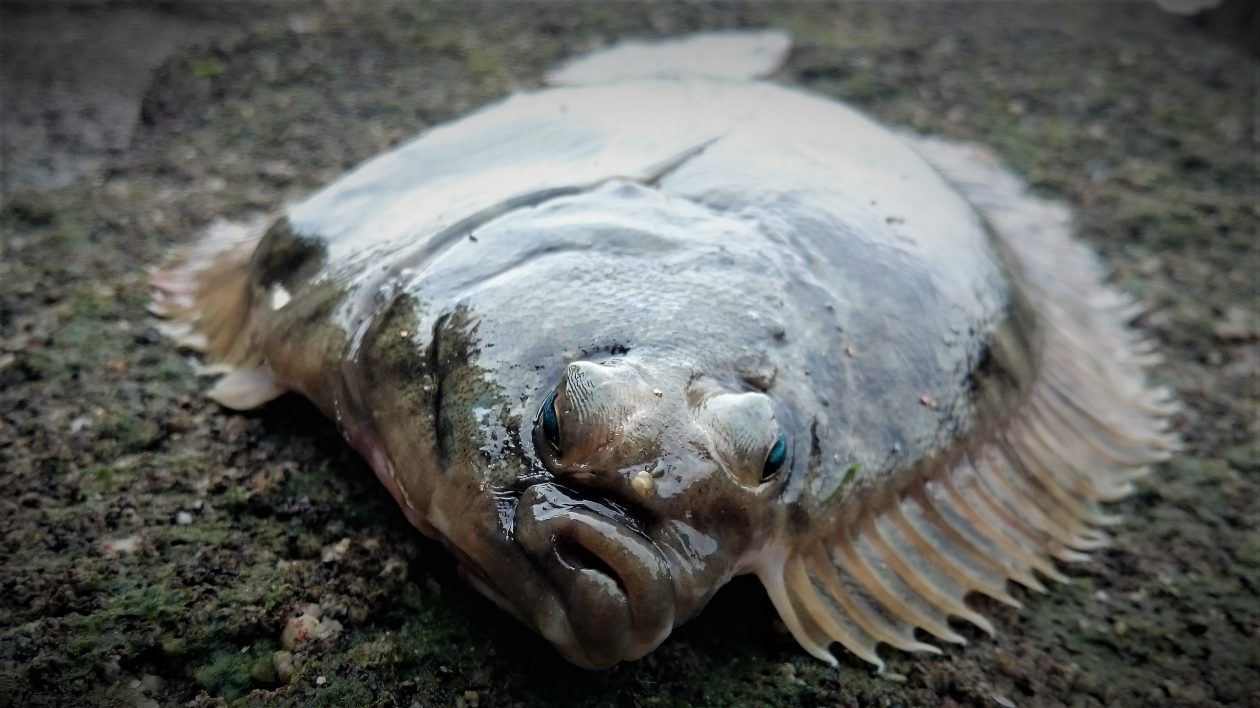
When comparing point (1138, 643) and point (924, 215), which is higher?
point (924, 215)

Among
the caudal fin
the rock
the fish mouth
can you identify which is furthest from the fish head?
the caudal fin

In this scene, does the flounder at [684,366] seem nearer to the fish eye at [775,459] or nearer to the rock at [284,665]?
the fish eye at [775,459]

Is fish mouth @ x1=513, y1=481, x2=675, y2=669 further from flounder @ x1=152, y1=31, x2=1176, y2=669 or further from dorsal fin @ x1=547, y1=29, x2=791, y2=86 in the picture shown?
dorsal fin @ x1=547, y1=29, x2=791, y2=86

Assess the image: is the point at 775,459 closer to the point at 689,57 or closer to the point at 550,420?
the point at 550,420

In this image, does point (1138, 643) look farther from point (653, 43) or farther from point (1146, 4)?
point (1146, 4)

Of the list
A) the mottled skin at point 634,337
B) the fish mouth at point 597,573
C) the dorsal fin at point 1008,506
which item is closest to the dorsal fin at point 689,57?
the mottled skin at point 634,337

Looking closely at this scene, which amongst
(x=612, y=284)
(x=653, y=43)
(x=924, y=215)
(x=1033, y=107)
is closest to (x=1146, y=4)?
(x=1033, y=107)

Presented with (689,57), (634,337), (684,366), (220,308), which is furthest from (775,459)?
(689,57)
